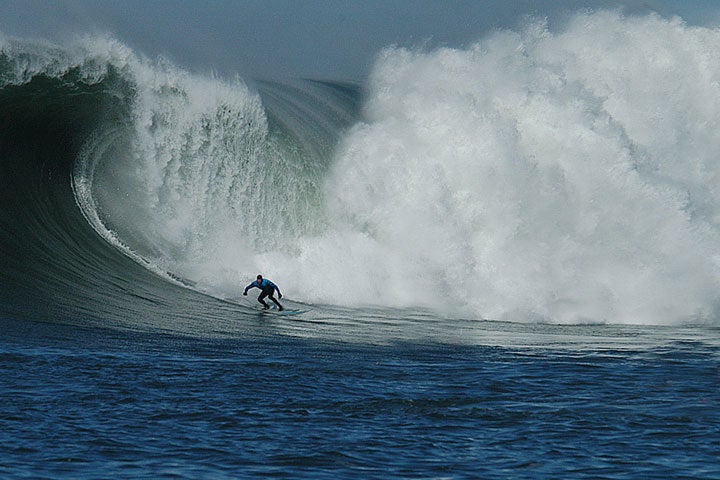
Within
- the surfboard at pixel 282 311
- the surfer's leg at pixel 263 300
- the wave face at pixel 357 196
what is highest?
the wave face at pixel 357 196

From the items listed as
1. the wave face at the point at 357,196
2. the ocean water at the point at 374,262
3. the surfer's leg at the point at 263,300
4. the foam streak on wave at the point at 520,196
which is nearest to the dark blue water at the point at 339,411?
the ocean water at the point at 374,262

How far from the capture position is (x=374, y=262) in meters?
18.8

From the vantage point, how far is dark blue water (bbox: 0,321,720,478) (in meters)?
7.21

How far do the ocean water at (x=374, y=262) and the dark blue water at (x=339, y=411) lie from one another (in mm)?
34

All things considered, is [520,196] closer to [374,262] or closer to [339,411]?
[374,262]

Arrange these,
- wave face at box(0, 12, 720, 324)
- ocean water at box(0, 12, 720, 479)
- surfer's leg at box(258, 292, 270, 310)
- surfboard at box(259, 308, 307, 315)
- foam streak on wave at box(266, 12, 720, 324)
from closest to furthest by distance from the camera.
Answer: ocean water at box(0, 12, 720, 479), surfboard at box(259, 308, 307, 315), surfer's leg at box(258, 292, 270, 310), wave face at box(0, 12, 720, 324), foam streak on wave at box(266, 12, 720, 324)

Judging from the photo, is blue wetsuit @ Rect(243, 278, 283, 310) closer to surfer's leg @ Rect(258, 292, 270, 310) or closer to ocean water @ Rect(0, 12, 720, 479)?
surfer's leg @ Rect(258, 292, 270, 310)

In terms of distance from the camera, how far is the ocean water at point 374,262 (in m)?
7.93

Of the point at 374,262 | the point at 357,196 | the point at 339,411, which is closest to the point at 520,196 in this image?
the point at 374,262

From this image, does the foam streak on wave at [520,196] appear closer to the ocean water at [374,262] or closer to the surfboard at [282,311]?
the ocean water at [374,262]

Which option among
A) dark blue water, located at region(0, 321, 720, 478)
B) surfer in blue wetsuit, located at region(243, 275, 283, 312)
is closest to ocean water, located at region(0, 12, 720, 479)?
dark blue water, located at region(0, 321, 720, 478)

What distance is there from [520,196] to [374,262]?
9.26 feet

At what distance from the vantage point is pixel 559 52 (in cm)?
2433

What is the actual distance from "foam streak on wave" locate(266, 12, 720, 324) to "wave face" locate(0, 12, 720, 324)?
0.04 metres
